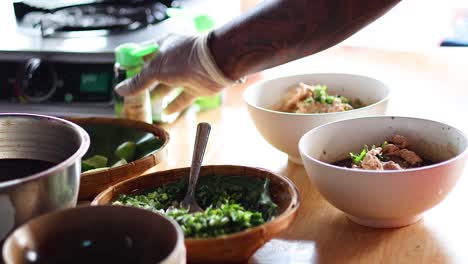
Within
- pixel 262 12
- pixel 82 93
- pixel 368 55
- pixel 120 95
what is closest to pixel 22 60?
pixel 82 93

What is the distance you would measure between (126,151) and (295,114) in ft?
0.97

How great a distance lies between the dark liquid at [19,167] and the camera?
0.79 m

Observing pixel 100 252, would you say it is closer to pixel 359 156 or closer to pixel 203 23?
pixel 359 156

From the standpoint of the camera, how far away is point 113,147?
1.15 m

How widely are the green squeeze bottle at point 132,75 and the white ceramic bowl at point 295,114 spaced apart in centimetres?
23

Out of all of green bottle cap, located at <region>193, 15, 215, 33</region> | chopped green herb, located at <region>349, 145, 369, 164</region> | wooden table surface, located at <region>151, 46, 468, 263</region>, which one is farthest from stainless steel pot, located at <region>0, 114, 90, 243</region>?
green bottle cap, located at <region>193, 15, 215, 33</region>

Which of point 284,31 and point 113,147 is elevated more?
point 284,31

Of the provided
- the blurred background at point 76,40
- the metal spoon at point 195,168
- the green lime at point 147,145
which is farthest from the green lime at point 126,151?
the blurred background at point 76,40

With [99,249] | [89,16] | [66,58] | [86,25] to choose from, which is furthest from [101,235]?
[89,16]

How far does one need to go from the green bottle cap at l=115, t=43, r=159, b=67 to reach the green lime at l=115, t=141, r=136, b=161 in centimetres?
27

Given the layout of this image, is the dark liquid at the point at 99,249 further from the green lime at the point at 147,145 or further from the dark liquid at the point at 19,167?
the green lime at the point at 147,145

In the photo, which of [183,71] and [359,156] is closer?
→ [359,156]

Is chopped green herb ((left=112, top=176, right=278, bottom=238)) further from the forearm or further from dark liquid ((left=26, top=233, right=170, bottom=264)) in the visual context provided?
the forearm

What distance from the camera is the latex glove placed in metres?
1.21
